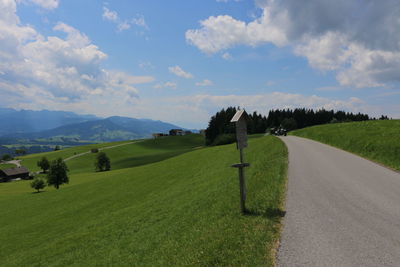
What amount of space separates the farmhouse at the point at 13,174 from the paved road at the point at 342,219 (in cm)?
12348

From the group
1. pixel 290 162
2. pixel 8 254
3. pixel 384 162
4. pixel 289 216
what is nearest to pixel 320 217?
pixel 289 216

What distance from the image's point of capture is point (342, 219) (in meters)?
8.49

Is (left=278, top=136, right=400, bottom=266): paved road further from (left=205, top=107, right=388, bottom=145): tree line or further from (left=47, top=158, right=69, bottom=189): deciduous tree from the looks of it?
(left=205, top=107, right=388, bottom=145): tree line

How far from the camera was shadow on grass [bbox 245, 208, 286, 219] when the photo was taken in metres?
8.77

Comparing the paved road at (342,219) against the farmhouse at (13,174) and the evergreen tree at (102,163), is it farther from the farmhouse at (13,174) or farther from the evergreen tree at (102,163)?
the farmhouse at (13,174)

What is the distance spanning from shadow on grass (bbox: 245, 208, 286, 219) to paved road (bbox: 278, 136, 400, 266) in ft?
1.00

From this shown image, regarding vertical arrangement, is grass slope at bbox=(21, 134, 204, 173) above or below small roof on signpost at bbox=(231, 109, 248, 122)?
below

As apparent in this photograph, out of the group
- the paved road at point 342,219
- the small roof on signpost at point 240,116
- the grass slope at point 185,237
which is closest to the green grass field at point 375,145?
the paved road at point 342,219

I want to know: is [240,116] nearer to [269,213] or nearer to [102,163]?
[269,213]

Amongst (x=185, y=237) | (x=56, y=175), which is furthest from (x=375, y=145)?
(x=56, y=175)

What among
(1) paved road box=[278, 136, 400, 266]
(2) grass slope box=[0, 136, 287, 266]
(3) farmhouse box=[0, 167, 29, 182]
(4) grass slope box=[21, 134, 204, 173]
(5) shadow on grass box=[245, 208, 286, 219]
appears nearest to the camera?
(1) paved road box=[278, 136, 400, 266]

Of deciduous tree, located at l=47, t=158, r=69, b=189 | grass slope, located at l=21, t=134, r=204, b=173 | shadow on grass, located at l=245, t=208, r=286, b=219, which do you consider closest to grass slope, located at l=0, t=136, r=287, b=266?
shadow on grass, located at l=245, t=208, r=286, b=219

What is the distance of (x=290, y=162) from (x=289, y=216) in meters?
11.0

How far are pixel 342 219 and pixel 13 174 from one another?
422 ft
